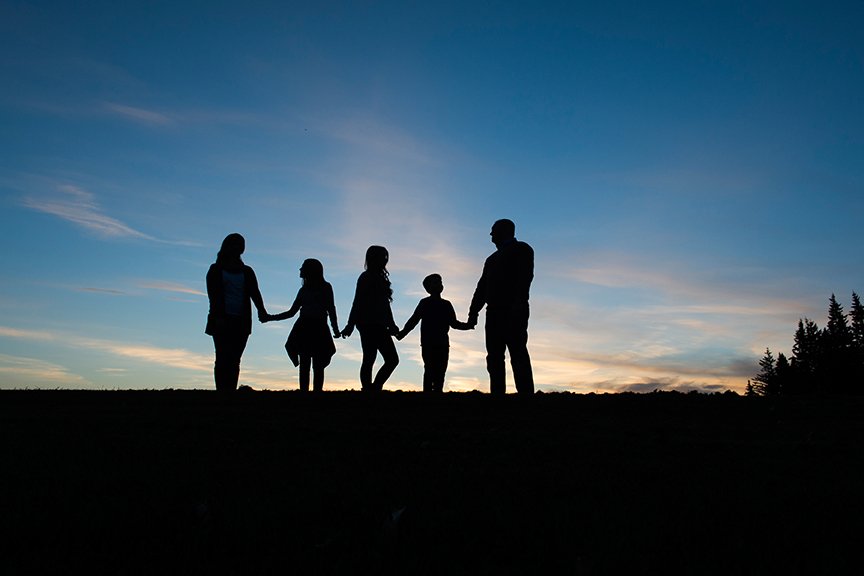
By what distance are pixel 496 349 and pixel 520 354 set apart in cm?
36

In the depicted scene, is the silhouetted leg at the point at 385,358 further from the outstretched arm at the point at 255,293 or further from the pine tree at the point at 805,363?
the pine tree at the point at 805,363

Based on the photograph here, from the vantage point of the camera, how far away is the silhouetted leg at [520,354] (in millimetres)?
10969

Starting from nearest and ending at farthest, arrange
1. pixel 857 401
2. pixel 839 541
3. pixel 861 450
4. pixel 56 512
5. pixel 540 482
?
pixel 839 541, pixel 56 512, pixel 540 482, pixel 861 450, pixel 857 401

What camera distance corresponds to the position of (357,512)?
392cm

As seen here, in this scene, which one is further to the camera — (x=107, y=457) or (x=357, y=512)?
(x=107, y=457)

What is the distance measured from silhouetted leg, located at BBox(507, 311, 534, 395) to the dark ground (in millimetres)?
3034

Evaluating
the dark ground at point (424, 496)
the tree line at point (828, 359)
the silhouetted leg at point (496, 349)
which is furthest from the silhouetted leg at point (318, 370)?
the tree line at point (828, 359)

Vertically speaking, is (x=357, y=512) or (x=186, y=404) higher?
(x=186, y=404)

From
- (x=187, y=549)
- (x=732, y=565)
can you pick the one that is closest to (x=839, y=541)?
(x=732, y=565)

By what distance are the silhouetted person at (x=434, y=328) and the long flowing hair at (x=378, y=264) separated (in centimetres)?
98

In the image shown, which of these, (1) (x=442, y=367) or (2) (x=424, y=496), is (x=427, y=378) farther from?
(2) (x=424, y=496)

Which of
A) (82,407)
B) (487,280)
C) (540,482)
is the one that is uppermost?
(487,280)

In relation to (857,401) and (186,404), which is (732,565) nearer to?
(186,404)

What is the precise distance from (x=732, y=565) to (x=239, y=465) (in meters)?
3.26
